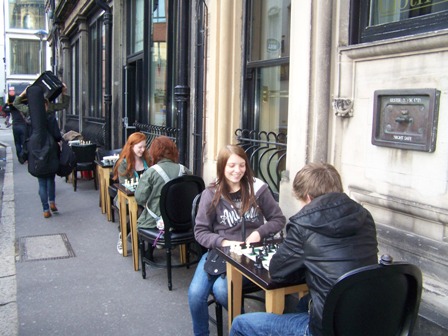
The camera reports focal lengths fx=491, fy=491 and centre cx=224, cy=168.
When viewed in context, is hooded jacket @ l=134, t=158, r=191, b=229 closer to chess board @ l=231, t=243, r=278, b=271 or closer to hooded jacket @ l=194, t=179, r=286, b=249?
hooded jacket @ l=194, t=179, r=286, b=249

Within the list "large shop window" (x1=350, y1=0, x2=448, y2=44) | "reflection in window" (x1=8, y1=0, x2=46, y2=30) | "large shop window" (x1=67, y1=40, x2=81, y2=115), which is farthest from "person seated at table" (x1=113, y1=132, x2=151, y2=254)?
"reflection in window" (x1=8, y1=0, x2=46, y2=30)

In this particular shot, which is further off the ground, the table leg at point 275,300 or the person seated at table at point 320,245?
the person seated at table at point 320,245

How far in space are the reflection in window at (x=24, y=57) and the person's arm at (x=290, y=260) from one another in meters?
48.4

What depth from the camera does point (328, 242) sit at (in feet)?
7.65

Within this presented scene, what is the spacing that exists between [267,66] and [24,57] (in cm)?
4682

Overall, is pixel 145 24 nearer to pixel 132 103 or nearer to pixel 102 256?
pixel 132 103

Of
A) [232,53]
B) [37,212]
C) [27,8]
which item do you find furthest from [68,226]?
[27,8]

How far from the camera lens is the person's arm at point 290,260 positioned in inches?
97.0

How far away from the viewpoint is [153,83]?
29.0 ft

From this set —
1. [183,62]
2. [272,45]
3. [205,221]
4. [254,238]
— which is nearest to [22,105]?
[183,62]

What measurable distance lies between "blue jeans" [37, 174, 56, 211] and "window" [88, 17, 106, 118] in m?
A: 5.02

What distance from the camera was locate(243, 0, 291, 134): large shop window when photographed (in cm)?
478

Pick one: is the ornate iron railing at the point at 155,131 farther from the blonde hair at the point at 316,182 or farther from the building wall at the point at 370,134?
the blonde hair at the point at 316,182

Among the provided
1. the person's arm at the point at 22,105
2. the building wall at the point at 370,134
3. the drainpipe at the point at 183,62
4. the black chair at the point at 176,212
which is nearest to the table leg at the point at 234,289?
the building wall at the point at 370,134
